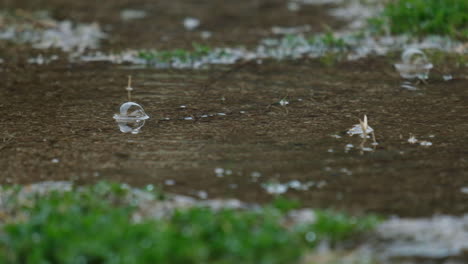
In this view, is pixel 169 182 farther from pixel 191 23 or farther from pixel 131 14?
pixel 131 14

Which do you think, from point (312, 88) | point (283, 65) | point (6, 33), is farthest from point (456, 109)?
point (6, 33)

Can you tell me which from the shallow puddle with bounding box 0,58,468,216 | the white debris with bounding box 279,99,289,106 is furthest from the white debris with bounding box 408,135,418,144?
the white debris with bounding box 279,99,289,106

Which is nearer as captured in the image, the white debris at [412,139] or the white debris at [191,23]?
the white debris at [412,139]

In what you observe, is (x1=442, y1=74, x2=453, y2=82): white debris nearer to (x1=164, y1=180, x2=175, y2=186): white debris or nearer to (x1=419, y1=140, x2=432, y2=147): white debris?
(x1=419, y1=140, x2=432, y2=147): white debris

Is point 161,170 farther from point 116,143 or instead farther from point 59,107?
Answer: point 59,107

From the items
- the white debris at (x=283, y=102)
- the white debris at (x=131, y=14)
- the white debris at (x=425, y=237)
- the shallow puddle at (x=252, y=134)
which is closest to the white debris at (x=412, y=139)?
the shallow puddle at (x=252, y=134)

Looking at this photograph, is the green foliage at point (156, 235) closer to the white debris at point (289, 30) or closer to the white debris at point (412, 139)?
the white debris at point (412, 139)
